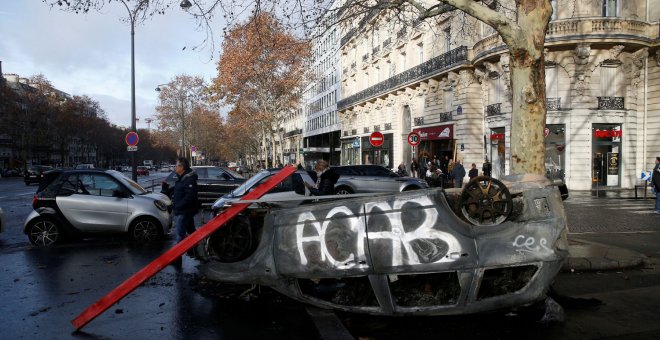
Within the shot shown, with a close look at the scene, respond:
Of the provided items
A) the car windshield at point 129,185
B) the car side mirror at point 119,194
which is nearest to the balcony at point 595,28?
the car windshield at point 129,185

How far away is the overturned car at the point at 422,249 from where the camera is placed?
448 centimetres

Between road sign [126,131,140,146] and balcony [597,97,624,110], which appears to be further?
balcony [597,97,624,110]

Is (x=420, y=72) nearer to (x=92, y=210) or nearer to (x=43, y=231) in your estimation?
(x=92, y=210)

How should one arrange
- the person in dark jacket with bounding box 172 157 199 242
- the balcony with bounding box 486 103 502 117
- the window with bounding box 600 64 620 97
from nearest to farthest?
the person in dark jacket with bounding box 172 157 199 242 < the window with bounding box 600 64 620 97 < the balcony with bounding box 486 103 502 117

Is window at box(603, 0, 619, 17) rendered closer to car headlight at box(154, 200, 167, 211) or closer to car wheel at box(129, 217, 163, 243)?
car headlight at box(154, 200, 167, 211)

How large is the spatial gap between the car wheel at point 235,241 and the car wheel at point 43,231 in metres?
6.23

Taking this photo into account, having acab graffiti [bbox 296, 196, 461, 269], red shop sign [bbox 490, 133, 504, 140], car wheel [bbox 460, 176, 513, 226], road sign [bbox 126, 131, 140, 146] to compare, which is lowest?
acab graffiti [bbox 296, 196, 461, 269]

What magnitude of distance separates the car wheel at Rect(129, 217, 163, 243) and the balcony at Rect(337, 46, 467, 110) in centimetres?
2449

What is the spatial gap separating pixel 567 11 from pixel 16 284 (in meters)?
27.6

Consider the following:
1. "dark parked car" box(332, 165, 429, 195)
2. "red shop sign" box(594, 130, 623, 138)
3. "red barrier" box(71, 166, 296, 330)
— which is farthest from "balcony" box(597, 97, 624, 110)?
"red barrier" box(71, 166, 296, 330)

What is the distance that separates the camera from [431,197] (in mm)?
4559

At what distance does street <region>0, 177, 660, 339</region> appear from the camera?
4.64 meters

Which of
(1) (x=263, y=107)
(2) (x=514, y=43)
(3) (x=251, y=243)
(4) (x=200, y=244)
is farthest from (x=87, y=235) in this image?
(1) (x=263, y=107)

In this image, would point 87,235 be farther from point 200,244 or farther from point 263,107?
point 263,107
